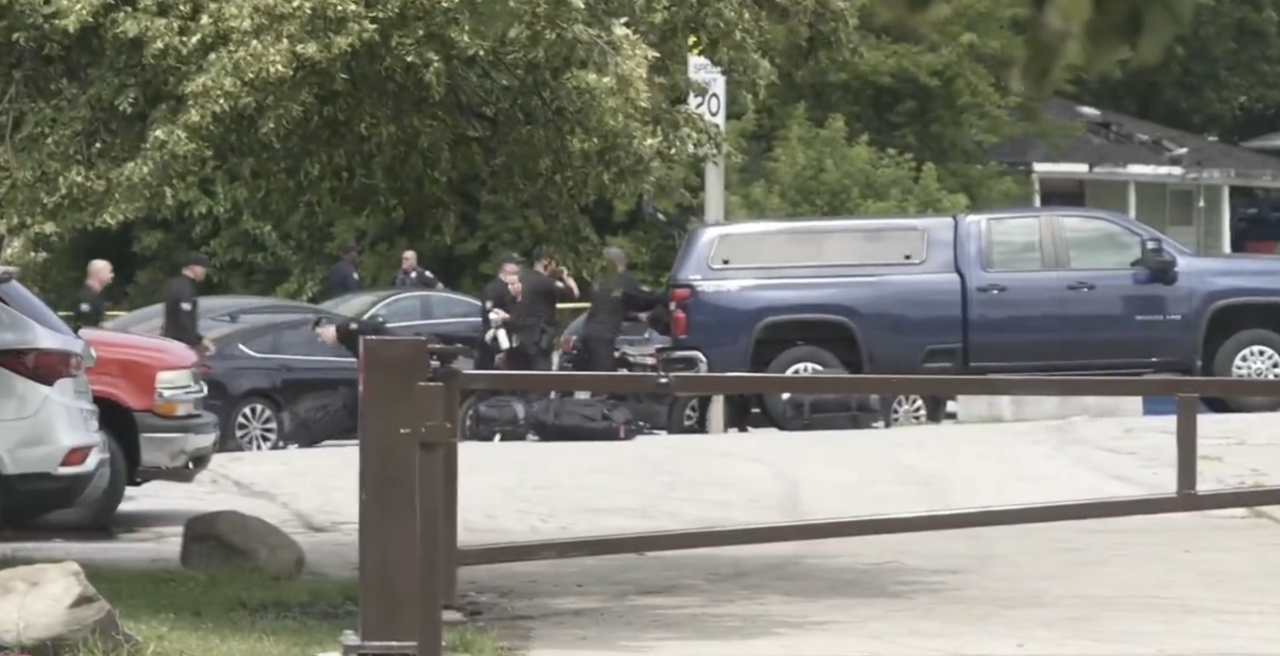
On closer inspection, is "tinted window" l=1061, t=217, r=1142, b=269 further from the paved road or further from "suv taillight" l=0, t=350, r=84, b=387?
"suv taillight" l=0, t=350, r=84, b=387

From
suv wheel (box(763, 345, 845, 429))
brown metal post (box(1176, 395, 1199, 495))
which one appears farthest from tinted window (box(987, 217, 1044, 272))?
brown metal post (box(1176, 395, 1199, 495))

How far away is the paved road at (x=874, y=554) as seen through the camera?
334 inches

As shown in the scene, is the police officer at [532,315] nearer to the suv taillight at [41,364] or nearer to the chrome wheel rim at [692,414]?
the chrome wheel rim at [692,414]

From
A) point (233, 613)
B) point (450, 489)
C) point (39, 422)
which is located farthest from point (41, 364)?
point (450, 489)

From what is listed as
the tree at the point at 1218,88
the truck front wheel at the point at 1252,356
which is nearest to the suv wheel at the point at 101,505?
the truck front wheel at the point at 1252,356

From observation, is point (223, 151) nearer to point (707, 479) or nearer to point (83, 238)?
point (707, 479)

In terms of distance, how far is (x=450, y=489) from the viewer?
22.0 feet

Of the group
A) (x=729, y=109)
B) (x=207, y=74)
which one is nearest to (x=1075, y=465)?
(x=207, y=74)

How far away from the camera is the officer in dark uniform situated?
1842 centimetres

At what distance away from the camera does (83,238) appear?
3181 cm

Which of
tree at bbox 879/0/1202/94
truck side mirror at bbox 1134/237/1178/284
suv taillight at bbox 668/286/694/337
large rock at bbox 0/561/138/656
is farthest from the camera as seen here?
suv taillight at bbox 668/286/694/337

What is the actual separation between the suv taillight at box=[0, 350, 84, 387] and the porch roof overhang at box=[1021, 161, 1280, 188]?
83.0ft

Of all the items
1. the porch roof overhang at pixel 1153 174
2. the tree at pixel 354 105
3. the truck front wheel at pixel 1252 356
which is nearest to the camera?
the tree at pixel 354 105

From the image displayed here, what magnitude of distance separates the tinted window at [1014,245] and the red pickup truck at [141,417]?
26.8ft
